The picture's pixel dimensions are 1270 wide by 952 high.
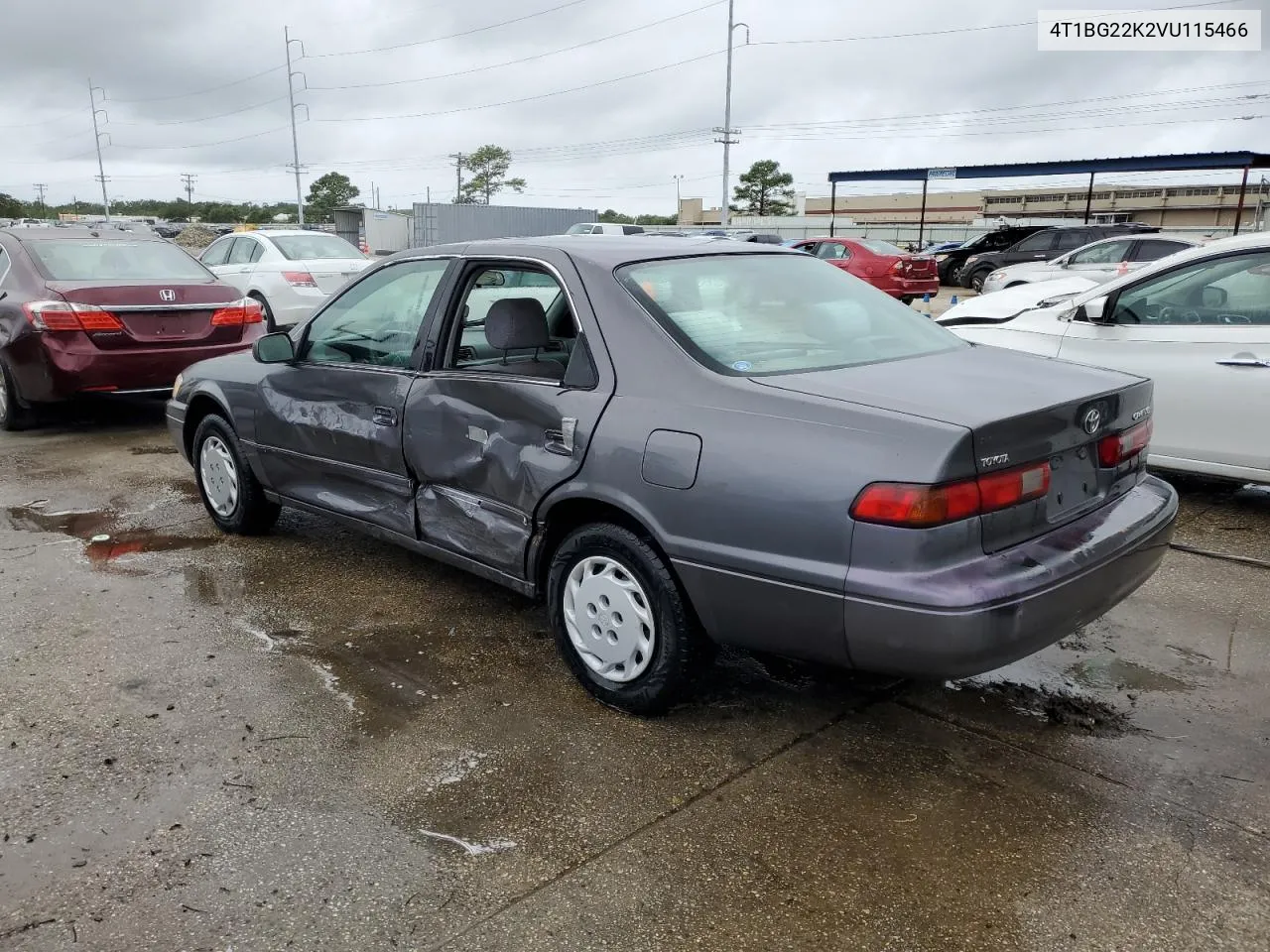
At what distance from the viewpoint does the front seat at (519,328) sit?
3652 millimetres

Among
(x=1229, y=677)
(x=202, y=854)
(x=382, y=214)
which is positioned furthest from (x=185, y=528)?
(x=382, y=214)

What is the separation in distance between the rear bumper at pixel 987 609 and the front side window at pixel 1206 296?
3.25m

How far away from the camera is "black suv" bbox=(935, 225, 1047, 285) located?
2586 centimetres

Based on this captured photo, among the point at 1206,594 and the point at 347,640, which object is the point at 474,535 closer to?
the point at 347,640

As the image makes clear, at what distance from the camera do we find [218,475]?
5.39 m

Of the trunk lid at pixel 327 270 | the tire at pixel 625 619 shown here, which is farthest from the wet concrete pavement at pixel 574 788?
the trunk lid at pixel 327 270

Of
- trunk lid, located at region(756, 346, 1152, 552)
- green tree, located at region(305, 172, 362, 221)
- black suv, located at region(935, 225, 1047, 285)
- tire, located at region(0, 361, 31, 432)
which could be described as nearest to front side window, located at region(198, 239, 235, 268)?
tire, located at region(0, 361, 31, 432)

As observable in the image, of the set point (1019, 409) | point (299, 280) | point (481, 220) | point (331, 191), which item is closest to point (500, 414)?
point (1019, 409)

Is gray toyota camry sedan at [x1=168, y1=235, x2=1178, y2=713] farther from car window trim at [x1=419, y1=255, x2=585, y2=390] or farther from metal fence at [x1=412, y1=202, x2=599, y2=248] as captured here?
metal fence at [x1=412, y1=202, x2=599, y2=248]

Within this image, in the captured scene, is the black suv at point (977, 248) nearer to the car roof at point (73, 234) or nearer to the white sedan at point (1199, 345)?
the white sedan at point (1199, 345)

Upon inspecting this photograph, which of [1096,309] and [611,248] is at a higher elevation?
[611,248]

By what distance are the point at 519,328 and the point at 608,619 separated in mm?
1116

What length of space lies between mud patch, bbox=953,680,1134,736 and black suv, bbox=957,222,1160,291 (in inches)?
785

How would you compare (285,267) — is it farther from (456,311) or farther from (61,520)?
(456,311)
